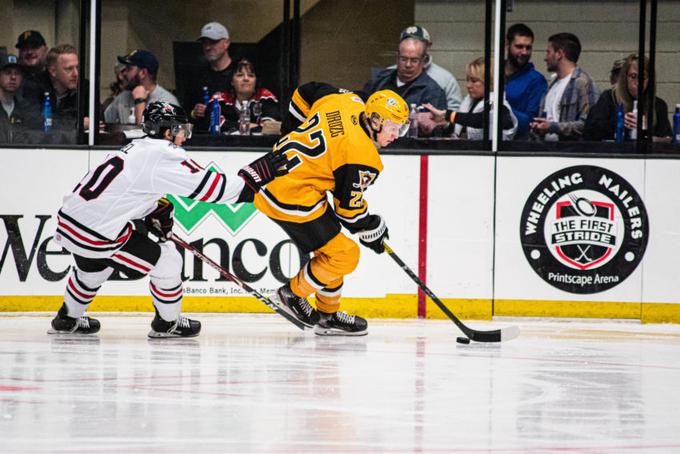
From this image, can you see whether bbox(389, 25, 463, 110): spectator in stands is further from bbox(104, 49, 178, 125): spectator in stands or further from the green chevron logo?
bbox(104, 49, 178, 125): spectator in stands

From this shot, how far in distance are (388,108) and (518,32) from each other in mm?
1605

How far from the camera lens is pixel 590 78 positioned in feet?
20.2

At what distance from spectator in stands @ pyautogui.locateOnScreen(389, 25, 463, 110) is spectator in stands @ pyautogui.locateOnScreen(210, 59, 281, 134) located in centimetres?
72

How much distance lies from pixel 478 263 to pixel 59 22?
2.64 m

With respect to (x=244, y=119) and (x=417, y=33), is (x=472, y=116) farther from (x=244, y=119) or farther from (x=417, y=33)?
(x=244, y=119)

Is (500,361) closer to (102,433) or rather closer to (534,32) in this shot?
(102,433)

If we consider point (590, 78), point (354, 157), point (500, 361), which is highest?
point (590, 78)

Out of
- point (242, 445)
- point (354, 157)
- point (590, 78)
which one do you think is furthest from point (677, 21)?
point (242, 445)

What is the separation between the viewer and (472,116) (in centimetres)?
609

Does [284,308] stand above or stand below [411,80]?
below

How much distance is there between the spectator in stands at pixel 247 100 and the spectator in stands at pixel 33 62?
980mm

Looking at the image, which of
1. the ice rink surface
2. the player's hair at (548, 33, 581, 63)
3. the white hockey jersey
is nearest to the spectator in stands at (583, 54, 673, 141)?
the player's hair at (548, 33, 581, 63)

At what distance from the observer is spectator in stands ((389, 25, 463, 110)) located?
20.2ft

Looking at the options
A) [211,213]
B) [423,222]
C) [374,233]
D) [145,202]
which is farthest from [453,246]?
[145,202]
